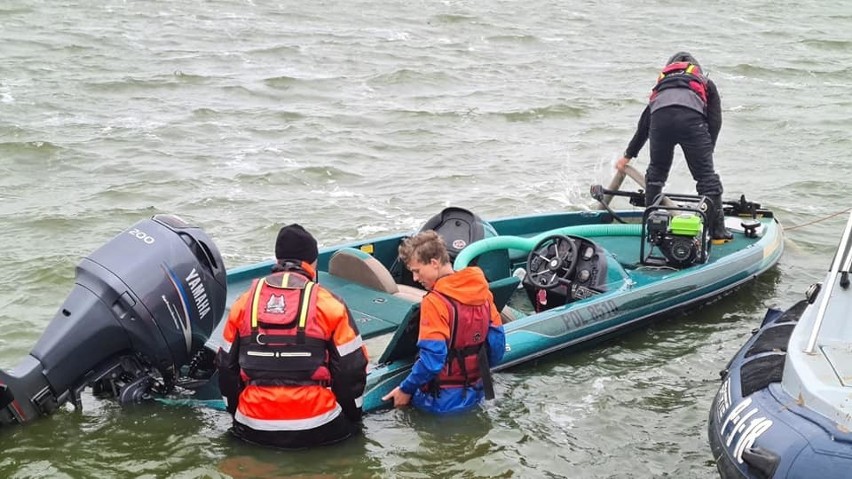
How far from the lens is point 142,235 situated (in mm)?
5297

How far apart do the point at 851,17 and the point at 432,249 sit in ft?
73.7

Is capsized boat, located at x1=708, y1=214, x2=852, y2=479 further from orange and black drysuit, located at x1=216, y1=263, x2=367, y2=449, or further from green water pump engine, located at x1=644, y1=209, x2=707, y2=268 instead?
green water pump engine, located at x1=644, y1=209, x2=707, y2=268

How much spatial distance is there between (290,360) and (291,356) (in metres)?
0.02

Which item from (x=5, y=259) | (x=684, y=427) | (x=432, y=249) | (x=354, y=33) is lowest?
(x=684, y=427)

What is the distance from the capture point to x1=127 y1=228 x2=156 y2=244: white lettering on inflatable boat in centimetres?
525

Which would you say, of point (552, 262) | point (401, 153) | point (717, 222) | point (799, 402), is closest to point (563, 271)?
point (552, 262)

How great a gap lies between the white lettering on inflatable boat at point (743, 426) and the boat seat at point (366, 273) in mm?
2622

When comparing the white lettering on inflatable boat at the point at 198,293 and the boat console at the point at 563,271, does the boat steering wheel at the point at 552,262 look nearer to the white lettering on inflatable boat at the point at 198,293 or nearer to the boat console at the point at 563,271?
the boat console at the point at 563,271

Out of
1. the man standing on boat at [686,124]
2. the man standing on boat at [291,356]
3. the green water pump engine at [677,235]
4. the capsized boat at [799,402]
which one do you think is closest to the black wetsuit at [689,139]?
the man standing on boat at [686,124]

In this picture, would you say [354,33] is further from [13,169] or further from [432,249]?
[432,249]

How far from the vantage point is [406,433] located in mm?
5664

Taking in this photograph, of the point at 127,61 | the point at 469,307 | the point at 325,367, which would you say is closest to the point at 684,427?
the point at 469,307

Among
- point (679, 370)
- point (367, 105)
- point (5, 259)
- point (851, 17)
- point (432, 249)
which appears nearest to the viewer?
point (432, 249)

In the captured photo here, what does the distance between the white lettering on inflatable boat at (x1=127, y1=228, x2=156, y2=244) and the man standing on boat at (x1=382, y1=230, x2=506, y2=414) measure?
1.36 metres
